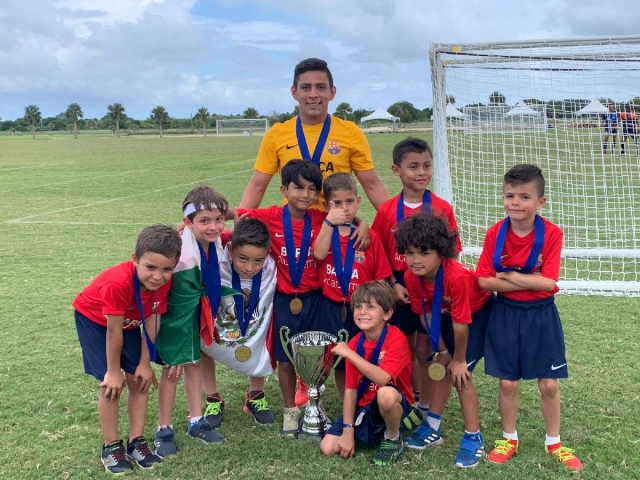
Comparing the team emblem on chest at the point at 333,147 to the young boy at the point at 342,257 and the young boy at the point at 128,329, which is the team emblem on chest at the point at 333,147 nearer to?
the young boy at the point at 342,257

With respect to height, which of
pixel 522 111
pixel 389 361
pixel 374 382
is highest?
pixel 522 111

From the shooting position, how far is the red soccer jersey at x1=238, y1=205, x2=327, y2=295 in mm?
3654

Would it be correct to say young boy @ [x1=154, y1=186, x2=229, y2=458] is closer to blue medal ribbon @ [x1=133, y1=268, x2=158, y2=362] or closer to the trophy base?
blue medal ribbon @ [x1=133, y1=268, x2=158, y2=362]

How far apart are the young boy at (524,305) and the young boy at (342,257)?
637 mm

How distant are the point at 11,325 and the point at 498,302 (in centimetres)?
430

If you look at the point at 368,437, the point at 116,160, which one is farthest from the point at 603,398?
the point at 116,160

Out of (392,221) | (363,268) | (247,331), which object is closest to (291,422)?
(247,331)

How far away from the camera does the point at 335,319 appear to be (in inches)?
145

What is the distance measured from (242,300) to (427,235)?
4.06 feet

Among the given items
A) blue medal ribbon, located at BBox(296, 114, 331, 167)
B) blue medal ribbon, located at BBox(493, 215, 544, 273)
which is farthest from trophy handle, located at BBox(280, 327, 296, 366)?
blue medal ribbon, located at BBox(493, 215, 544, 273)

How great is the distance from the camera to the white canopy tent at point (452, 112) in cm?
693

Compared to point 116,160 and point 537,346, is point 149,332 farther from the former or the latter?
point 116,160

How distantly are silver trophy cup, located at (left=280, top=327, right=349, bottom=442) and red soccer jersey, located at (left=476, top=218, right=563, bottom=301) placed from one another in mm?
966

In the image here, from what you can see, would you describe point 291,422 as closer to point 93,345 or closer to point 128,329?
point 128,329
